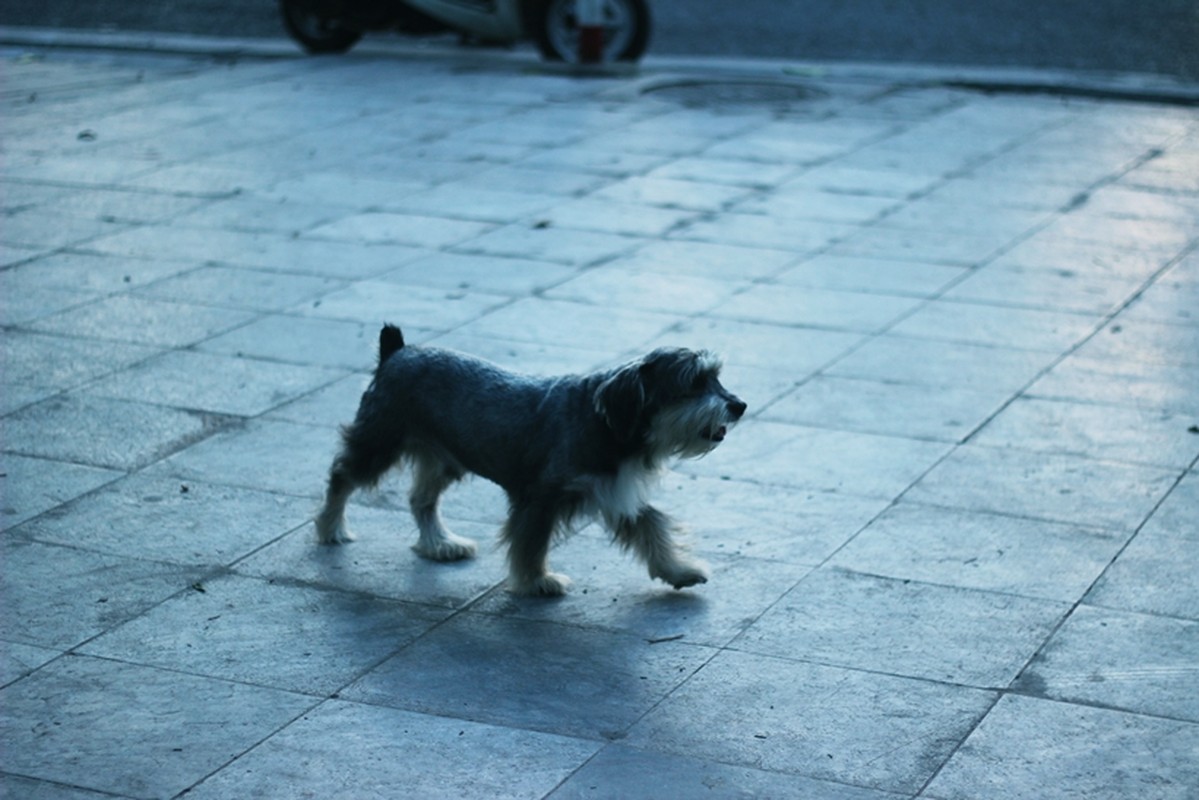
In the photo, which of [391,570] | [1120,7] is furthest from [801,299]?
[1120,7]

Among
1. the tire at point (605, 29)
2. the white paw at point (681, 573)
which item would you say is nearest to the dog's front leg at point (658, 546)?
the white paw at point (681, 573)

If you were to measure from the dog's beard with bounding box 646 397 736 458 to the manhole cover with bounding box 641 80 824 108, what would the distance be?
9.16m

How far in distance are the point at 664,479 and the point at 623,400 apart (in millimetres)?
1526

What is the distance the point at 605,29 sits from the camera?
51.8 ft

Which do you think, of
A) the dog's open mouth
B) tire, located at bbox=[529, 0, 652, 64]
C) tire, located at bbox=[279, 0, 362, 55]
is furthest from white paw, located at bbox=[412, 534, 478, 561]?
tire, located at bbox=[279, 0, 362, 55]

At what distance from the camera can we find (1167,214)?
10.7 meters

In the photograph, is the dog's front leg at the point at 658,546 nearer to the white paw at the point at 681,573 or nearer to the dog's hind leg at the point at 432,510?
the white paw at the point at 681,573

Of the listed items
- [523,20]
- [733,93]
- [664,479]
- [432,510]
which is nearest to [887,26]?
[733,93]

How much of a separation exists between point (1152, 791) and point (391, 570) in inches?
107

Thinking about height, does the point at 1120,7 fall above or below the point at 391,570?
above

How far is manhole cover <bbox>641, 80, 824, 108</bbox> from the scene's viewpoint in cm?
1430

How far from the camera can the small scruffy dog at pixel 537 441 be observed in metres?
5.29

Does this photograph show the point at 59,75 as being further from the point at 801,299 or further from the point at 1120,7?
the point at 1120,7

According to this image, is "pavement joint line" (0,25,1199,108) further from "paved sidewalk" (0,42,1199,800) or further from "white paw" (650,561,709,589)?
"white paw" (650,561,709,589)
